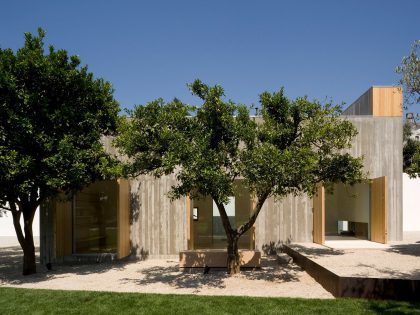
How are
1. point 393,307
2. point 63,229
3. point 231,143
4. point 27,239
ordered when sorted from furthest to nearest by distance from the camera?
point 63,229, point 27,239, point 231,143, point 393,307

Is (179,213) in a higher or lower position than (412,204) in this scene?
higher

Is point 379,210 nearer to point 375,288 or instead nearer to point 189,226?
point 189,226

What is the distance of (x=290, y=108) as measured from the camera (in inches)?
416

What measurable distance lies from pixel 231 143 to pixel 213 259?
393cm

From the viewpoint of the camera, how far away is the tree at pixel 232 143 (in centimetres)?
904

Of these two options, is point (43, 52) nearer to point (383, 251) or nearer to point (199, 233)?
point (199, 233)

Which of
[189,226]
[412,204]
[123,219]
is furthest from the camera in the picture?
[412,204]

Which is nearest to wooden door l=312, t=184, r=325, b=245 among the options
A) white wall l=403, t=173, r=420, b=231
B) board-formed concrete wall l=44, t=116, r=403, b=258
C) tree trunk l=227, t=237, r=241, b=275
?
board-formed concrete wall l=44, t=116, r=403, b=258

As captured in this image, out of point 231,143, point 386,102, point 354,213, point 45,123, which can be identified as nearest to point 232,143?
point 231,143

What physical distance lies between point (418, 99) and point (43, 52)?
939 centimetres

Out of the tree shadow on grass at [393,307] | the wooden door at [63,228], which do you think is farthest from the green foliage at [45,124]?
the tree shadow on grass at [393,307]

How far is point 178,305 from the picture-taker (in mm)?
8289

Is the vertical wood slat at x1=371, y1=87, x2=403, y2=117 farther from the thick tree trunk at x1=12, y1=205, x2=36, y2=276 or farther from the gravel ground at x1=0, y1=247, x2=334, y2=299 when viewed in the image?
the thick tree trunk at x1=12, y1=205, x2=36, y2=276

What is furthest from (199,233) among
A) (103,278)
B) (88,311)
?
(88,311)
